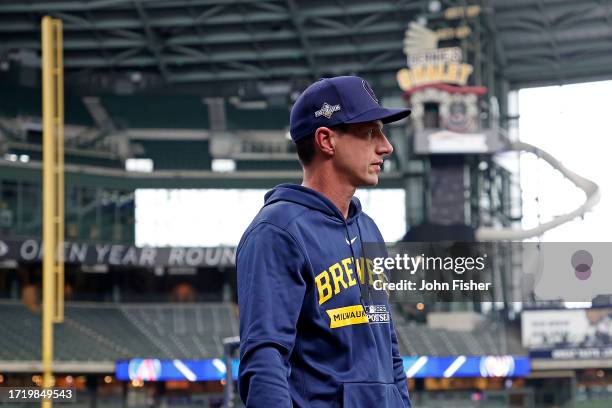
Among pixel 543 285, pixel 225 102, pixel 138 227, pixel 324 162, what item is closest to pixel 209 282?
pixel 138 227

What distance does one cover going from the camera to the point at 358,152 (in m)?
3.40

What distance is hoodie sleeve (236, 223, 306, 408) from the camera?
→ 3055 millimetres

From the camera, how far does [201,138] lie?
166 feet

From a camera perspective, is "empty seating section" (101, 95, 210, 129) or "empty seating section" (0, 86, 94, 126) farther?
"empty seating section" (101, 95, 210, 129)

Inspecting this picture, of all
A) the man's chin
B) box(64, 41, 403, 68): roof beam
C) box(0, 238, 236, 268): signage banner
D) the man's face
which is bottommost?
the man's chin

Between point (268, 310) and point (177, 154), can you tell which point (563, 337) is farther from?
point (268, 310)

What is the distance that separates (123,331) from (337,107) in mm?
40890

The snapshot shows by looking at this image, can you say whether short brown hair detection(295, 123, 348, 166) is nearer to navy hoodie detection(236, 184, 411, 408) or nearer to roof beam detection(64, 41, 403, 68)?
navy hoodie detection(236, 184, 411, 408)

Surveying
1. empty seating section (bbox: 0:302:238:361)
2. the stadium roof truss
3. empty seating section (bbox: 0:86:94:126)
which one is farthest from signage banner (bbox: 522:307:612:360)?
empty seating section (bbox: 0:86:94:126)

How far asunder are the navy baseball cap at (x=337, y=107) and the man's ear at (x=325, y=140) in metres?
0.02

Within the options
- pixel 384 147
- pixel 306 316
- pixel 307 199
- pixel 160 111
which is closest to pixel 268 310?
pixel 306 316

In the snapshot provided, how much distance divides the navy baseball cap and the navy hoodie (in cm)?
22

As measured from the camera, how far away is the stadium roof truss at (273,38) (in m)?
44.2

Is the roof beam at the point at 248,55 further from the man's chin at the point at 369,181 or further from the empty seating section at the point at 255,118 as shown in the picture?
the man's chin at the point at 369,181
